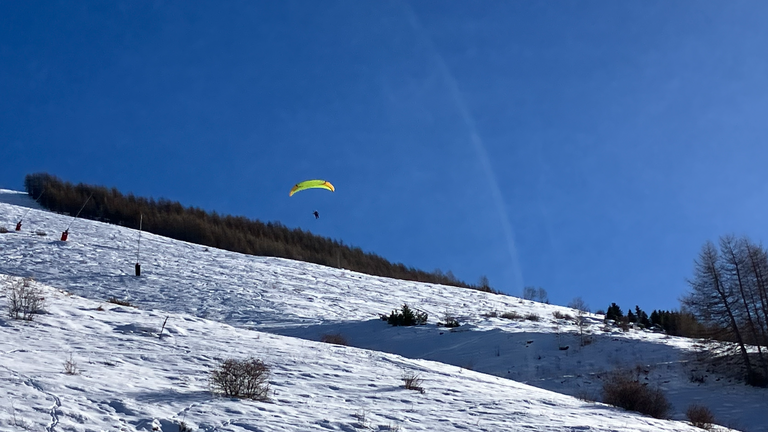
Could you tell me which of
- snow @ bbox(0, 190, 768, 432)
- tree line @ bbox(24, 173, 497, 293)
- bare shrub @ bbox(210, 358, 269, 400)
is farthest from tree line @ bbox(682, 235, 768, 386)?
tree line @ bbox(24, 173, 497, 293)

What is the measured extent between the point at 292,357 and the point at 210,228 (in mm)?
47891

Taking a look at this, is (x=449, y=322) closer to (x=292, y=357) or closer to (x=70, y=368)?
(x=292, y=357)

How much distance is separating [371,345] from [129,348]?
1056 cm

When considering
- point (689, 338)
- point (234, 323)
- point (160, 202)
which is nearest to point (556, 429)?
point (234, 323)

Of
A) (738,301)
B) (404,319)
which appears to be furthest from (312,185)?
(738,301)

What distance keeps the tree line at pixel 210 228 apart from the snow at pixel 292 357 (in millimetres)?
23171

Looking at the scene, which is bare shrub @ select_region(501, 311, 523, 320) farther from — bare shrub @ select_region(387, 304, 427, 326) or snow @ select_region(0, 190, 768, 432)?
bare shrub @ select_region(387, 304, 427, 326)

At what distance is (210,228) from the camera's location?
56531 mm

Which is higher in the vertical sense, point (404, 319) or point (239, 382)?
point (404, 319)

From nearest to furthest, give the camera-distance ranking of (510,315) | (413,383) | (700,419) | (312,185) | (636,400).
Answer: (413,383) → (636,400) → (700,419) → (510,315) → (312,185)

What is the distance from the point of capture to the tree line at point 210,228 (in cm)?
5450

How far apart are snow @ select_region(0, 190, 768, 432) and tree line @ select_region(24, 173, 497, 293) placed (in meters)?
23.2

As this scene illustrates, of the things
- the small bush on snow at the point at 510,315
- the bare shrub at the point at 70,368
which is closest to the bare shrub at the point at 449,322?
the small bush on snow at the point at 510,315

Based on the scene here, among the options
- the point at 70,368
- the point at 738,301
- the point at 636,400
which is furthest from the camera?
the point at 738,301
